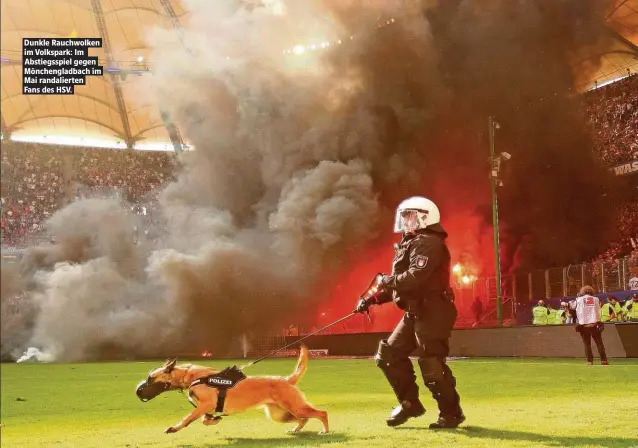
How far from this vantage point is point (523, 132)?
102 feet

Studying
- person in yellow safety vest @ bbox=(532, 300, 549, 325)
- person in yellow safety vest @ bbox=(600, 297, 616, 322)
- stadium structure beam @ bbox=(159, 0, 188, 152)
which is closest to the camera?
person in yellow safety vest @ bbox=(600, 297, 616, 322)

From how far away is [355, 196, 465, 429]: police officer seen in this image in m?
6.23

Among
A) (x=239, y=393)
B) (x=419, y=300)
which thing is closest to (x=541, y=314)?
(x=419, y=300)

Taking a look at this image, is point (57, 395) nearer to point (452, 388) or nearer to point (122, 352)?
point (452, 388)

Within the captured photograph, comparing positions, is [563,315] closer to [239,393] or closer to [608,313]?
[608,313]

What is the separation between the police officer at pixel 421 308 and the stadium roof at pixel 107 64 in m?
29.5

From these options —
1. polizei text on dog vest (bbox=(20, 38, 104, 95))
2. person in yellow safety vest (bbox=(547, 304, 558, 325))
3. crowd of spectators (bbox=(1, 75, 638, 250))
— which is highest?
crowd of spectators (bbox=(1, 75, 638, 250))

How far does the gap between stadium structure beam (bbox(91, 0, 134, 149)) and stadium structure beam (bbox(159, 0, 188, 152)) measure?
2.79 meters

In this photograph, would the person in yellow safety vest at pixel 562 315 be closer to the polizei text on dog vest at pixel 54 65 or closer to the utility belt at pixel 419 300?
the polizei text on dog vest at pixel 54 65

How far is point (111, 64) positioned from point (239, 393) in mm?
39679

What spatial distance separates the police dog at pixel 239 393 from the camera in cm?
573

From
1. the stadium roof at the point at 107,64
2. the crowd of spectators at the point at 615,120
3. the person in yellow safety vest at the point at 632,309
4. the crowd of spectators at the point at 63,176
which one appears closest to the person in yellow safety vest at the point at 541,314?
the person in yellow safety vest at the point at 632,309

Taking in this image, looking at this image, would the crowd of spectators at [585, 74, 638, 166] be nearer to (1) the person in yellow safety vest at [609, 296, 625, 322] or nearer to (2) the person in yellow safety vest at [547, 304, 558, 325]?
(2) the person in yellow safety vest at [547, 304, 558, 325]

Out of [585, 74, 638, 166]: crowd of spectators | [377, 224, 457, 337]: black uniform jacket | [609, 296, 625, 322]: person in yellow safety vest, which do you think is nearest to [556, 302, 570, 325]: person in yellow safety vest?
[609, 296, 625, 322]: person in yellow safety vest
